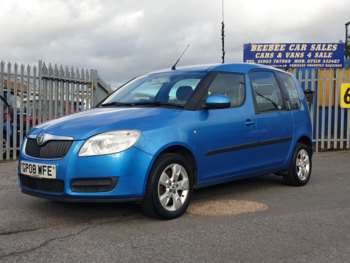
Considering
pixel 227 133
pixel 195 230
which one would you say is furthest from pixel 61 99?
pixel 195 230

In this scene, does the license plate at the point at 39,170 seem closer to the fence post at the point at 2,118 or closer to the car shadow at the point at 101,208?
the car shadow at the point at 101,208

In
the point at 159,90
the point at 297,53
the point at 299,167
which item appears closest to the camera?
the point at 159,90

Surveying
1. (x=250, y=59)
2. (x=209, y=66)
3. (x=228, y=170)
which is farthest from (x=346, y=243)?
(x=250, y=59)

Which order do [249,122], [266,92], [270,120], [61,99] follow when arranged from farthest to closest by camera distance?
[61,99] → [266,92] → [270,120] → [249,122]

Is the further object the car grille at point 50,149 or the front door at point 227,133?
the front door at point 227,133

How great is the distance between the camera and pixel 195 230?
194 inches

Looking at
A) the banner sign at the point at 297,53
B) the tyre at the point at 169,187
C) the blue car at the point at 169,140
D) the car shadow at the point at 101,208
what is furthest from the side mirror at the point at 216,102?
the banner sign at the point at 297,53

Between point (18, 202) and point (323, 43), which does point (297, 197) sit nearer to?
point (18, 202)

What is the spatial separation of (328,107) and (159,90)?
768 cm

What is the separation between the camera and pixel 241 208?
5.95m

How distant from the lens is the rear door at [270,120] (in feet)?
21.7

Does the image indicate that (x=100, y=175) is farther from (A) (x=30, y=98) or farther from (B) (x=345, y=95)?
(B) (x=345, y=95)

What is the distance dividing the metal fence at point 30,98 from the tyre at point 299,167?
19.9 feet

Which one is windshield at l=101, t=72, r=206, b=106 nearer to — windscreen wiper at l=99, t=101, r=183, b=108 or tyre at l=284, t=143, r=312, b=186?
windscreen wiper at l=99, t=101, r=183, b=108
